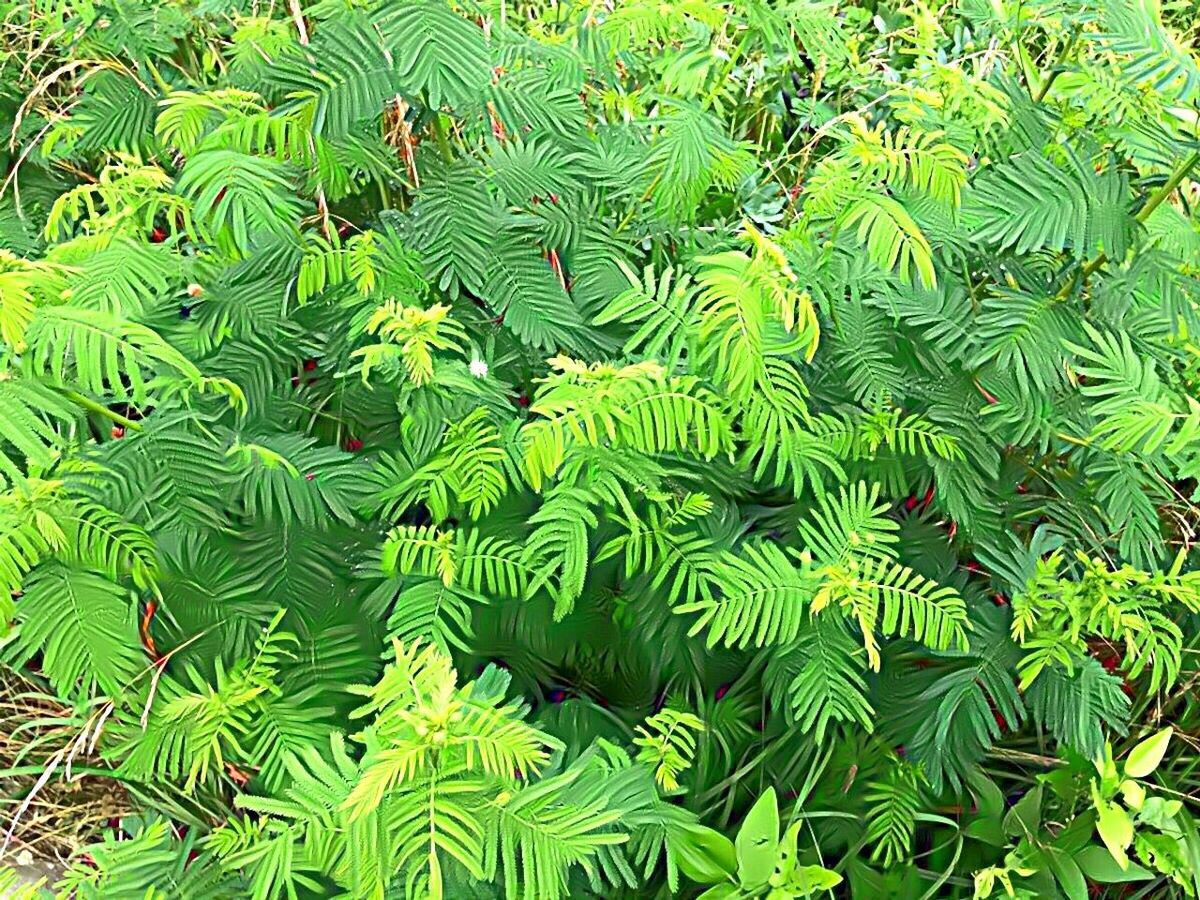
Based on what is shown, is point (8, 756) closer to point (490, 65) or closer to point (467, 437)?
point (467, 437)

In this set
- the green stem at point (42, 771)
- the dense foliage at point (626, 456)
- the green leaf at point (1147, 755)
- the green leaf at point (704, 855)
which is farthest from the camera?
the green stem at point (42, 771)

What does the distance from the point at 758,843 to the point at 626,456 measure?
0.56 metres

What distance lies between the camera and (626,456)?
3.50 ft

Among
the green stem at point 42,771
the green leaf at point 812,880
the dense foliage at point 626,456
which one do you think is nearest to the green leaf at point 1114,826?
the dense foliage at point 626,456

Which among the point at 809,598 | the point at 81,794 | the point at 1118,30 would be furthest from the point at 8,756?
the point at 1118,30

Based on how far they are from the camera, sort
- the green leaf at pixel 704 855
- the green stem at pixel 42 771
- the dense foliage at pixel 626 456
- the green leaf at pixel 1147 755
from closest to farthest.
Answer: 1. the dense foliage at pixel 626 456
2. the green leaf at pixel 704 855
3. the green leaf at pixel 1147 755
4. the green stem at pixel 42 771

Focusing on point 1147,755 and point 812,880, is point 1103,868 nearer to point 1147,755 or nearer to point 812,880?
point 1147,755

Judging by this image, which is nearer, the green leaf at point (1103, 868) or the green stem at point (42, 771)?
the green leaf at point (1103, 868)

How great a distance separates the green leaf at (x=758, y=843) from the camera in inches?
47.0

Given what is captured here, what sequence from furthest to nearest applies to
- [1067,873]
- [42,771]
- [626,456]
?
[42,771]
[1067,873]
[626,456]

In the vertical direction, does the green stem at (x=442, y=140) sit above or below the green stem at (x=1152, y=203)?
below

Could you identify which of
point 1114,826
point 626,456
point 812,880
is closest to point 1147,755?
point 1114,826

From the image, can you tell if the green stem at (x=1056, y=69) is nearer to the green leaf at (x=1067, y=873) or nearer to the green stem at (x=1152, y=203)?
the green stem at (x=1152, y=203)

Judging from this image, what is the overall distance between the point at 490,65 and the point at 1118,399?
32.1 inches
